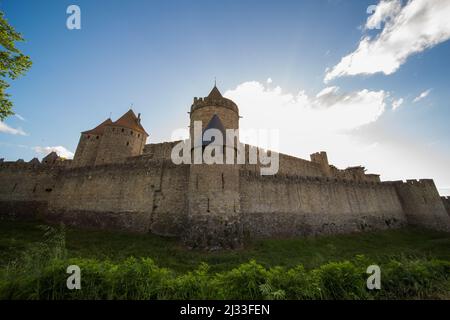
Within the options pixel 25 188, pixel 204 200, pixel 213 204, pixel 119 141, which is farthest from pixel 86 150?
pixel 213 204

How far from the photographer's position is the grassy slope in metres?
9.39

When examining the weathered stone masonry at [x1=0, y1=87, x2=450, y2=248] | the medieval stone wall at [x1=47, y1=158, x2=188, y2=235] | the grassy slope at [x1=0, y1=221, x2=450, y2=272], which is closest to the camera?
the grassy slope at [x1=0, y1=221, x2=450, y2=272]

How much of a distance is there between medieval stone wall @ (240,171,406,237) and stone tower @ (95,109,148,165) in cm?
1660

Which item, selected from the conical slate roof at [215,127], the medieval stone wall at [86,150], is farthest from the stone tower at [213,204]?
the medieval stone wall at [86,150]

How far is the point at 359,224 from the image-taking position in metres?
20.2

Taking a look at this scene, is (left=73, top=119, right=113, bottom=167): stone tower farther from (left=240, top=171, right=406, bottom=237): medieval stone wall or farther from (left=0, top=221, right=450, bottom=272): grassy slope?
(left=240, top=171, right=406, bottom=237): medieval stone wall

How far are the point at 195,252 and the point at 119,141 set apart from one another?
64.9ft

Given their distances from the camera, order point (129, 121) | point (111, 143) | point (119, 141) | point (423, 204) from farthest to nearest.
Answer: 1. point (129, 121)
2. point (119, 141)
3. point (111, 143)
4. point (423, 204)

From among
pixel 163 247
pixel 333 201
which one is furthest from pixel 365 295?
pixel 333 201

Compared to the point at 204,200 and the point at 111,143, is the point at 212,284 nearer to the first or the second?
the point at 204,200

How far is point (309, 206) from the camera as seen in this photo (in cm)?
1800

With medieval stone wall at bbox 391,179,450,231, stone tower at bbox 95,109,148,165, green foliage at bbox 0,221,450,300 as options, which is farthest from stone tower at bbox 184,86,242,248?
medieval stone wall at bbox 391,179,450,231

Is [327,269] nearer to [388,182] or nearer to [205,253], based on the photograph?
[205,253]

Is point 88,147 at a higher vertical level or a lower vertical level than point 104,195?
higher
